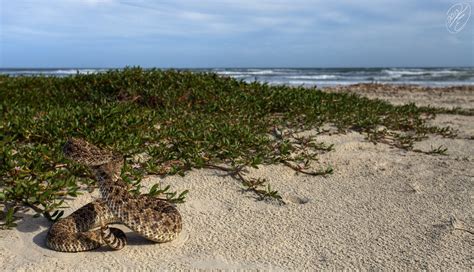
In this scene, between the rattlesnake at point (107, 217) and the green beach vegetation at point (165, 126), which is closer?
the rattlesnake at point (107, 217)

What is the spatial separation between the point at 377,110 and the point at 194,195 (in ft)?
16.5

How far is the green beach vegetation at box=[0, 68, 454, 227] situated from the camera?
413 cm

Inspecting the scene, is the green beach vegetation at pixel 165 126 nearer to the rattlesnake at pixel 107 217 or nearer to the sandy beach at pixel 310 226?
the sandy beach at pixel 310 226

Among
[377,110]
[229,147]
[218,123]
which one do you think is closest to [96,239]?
[229,147]

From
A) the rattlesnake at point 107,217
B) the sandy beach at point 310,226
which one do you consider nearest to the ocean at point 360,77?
the sandy beach at point 310,226

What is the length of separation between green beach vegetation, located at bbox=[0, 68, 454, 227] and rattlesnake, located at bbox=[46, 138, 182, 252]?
0.35 m

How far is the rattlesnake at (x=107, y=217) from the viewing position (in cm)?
310

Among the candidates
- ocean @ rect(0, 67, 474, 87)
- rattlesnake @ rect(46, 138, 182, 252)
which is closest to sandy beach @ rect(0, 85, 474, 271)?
rattlesnake @ rect(46, 138, 182, 252)

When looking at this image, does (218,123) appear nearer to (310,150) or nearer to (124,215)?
(310,150)

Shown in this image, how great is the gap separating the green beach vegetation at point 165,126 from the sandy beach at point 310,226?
0.55 feet

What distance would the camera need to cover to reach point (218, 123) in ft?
20.3

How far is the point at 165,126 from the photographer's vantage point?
19.8 ft

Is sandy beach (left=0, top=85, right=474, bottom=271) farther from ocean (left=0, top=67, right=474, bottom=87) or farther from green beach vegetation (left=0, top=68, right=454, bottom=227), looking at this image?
ocean (left=0, top=67, right=474, bottom=87)

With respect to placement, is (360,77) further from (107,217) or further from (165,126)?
(107,217)
